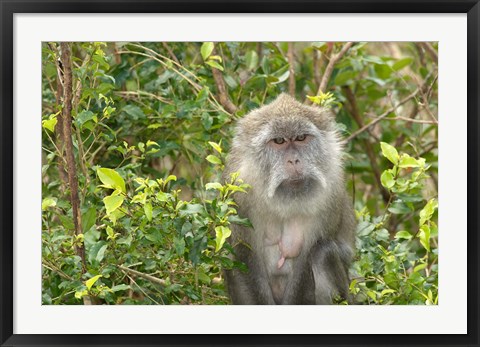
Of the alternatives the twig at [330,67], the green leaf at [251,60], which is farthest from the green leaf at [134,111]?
the twig at [330,67]

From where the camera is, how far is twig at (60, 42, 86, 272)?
604 centimetres

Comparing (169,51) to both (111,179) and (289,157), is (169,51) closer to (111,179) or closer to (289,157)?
(289,157)

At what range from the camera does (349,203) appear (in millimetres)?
7160

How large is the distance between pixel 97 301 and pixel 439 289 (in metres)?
2.37

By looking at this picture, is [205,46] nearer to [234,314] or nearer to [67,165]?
[67,165]

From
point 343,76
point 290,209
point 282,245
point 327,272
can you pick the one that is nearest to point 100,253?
point 290,209

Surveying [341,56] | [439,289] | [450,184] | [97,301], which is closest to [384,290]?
[439,289]

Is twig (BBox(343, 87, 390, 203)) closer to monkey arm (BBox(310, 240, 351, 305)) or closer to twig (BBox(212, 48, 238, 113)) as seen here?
twig (BBox(212, 48, 238, 113))

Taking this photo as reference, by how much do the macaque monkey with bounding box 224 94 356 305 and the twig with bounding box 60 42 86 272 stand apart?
3.92 ft

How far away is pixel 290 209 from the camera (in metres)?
6.54

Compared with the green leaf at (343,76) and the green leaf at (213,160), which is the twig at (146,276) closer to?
the green leaf at (213,160)

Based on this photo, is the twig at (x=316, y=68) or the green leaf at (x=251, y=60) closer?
the green leaf at (x=251, y=60)

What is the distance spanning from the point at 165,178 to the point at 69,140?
87 cm

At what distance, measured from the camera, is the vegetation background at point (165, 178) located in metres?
5.93
